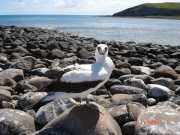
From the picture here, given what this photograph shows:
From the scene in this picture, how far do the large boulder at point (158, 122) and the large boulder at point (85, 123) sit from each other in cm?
45

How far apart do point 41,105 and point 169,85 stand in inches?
175

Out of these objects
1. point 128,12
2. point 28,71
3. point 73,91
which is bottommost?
point 128,12

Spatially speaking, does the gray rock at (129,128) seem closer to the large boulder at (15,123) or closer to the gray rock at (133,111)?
the gray rock at (133,111)

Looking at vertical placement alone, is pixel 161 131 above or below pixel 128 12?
above

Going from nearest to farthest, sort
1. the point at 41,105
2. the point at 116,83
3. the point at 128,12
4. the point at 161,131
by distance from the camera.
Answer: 1. the point at 161,131
2. the point at 41,105
3. the point at 116,83
4. the point at 128,12

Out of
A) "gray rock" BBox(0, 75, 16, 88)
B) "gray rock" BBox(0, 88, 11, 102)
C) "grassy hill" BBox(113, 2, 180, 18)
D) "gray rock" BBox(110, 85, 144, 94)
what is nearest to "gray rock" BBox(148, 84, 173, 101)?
"gray rock" BBox(110, 85, 144, 94)

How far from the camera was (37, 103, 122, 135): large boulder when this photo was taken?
7455 mm

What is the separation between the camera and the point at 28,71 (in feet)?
46.8

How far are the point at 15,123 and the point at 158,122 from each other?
2.49 metres

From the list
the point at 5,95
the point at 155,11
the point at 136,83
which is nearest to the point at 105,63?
the point at 5,95

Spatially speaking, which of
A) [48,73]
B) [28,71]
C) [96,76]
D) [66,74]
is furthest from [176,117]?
[28,71]

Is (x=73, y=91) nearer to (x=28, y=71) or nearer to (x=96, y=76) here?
(x=96, y=76)

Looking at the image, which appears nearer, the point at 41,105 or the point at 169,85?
the point at 41,105

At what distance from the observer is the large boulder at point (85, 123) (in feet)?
24.5
